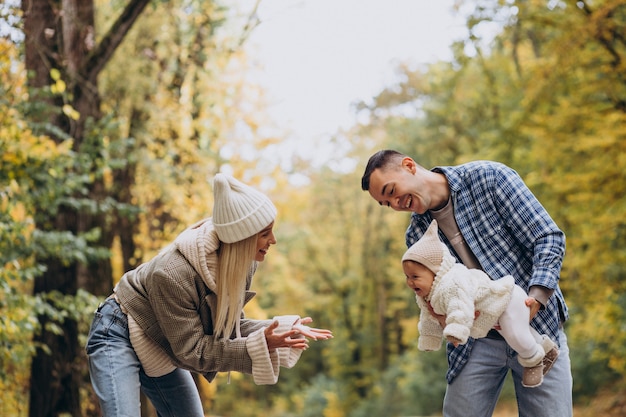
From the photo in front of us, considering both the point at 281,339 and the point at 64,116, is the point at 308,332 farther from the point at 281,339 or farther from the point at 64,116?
the point at 64,116

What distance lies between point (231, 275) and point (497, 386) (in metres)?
1.34

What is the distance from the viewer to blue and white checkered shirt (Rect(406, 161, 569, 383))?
320 cm

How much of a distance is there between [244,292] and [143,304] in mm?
458

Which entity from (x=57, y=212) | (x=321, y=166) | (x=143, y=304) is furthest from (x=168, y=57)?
(x=321, y=166)

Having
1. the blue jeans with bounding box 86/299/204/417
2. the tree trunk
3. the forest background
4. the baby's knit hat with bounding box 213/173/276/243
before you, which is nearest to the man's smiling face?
the baby's knit hat with bounding box 213/173/276/243

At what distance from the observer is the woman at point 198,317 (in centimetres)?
325

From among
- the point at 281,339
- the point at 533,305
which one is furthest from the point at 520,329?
the point at 281,339

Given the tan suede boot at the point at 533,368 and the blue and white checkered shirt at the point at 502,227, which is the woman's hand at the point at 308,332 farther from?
the tan suede boot at the point at 533,368

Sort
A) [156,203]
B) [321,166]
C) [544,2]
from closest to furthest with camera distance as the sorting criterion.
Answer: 1. [544,2]
2. [156,203]
3. [321,166]

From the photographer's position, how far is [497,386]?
3451mm

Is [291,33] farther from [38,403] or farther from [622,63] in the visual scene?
[38,403]

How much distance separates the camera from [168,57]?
40.6ft

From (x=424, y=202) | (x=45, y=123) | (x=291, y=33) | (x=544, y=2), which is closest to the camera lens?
(x=424, y=202)

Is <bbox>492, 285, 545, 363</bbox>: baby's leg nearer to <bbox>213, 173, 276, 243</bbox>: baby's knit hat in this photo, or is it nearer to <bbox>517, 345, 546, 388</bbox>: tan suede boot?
<bbox>517, 345, 546, 388</bbox>: tan suede boot
